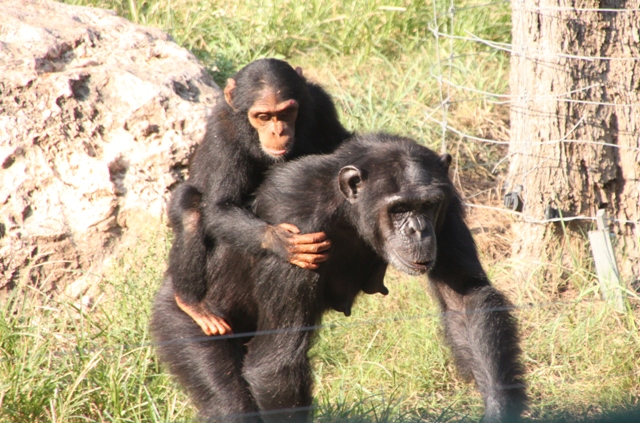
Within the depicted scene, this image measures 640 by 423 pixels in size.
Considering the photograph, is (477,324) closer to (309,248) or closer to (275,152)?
(309,248)

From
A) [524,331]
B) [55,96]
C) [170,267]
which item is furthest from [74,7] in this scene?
[524,331]

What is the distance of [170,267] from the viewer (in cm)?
472

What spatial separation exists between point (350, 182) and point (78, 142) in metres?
2.57

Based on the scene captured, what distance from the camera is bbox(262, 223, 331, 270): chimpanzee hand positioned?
3.95m

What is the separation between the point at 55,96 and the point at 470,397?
143 inches

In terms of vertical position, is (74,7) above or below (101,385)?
above

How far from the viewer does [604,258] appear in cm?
585

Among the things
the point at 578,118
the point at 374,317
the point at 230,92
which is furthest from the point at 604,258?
the point at 230,92

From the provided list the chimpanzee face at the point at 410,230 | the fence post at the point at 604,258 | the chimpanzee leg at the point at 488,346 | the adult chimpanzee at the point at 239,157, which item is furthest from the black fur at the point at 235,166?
the fence post at the point at 604,258

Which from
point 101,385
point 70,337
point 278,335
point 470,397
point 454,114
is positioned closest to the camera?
point 278,335

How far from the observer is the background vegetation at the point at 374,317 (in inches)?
179

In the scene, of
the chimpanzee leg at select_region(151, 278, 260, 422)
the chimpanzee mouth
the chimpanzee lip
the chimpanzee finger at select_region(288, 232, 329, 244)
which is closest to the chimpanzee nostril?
the chimpanzee mouth

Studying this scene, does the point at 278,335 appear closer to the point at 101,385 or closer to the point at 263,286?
the point at 263,286

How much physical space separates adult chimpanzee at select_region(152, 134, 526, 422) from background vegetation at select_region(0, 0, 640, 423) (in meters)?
0.37
